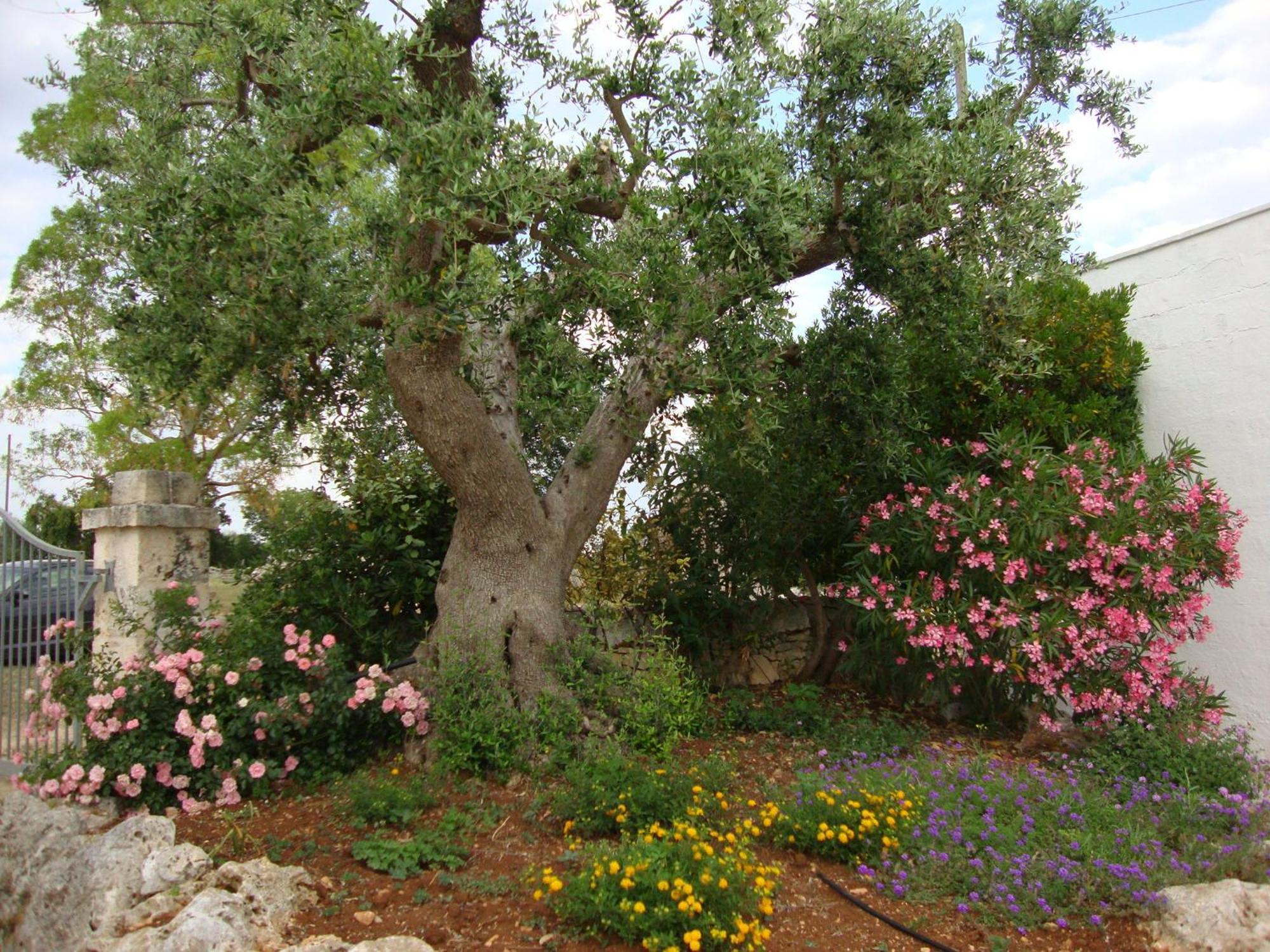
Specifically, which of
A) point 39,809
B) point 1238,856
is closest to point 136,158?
point 39,809

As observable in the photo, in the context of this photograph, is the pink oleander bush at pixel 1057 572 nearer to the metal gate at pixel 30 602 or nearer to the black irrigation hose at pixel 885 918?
the black irrigation hose at pixel 885 918

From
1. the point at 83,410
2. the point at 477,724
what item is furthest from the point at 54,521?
the point at 477,724

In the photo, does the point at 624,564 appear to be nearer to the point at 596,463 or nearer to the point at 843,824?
the point at 596,463

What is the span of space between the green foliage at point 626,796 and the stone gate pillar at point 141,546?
10.3 ft

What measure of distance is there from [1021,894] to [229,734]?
4.31m

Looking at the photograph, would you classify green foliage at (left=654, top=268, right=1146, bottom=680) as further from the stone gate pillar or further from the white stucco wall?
the stone gate pillar

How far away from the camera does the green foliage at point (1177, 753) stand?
5.89 meters

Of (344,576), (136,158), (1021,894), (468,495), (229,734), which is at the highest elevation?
(136,158)

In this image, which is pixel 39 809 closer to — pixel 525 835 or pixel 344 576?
pixel 344 576

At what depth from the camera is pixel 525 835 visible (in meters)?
4.89

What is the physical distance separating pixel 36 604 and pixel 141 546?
1100 mm

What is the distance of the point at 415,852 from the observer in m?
4.60

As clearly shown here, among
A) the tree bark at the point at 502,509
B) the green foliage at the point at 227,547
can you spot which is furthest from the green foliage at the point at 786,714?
the green foliage at the point at 227,547

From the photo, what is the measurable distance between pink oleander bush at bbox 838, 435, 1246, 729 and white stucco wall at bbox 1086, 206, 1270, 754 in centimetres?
48
